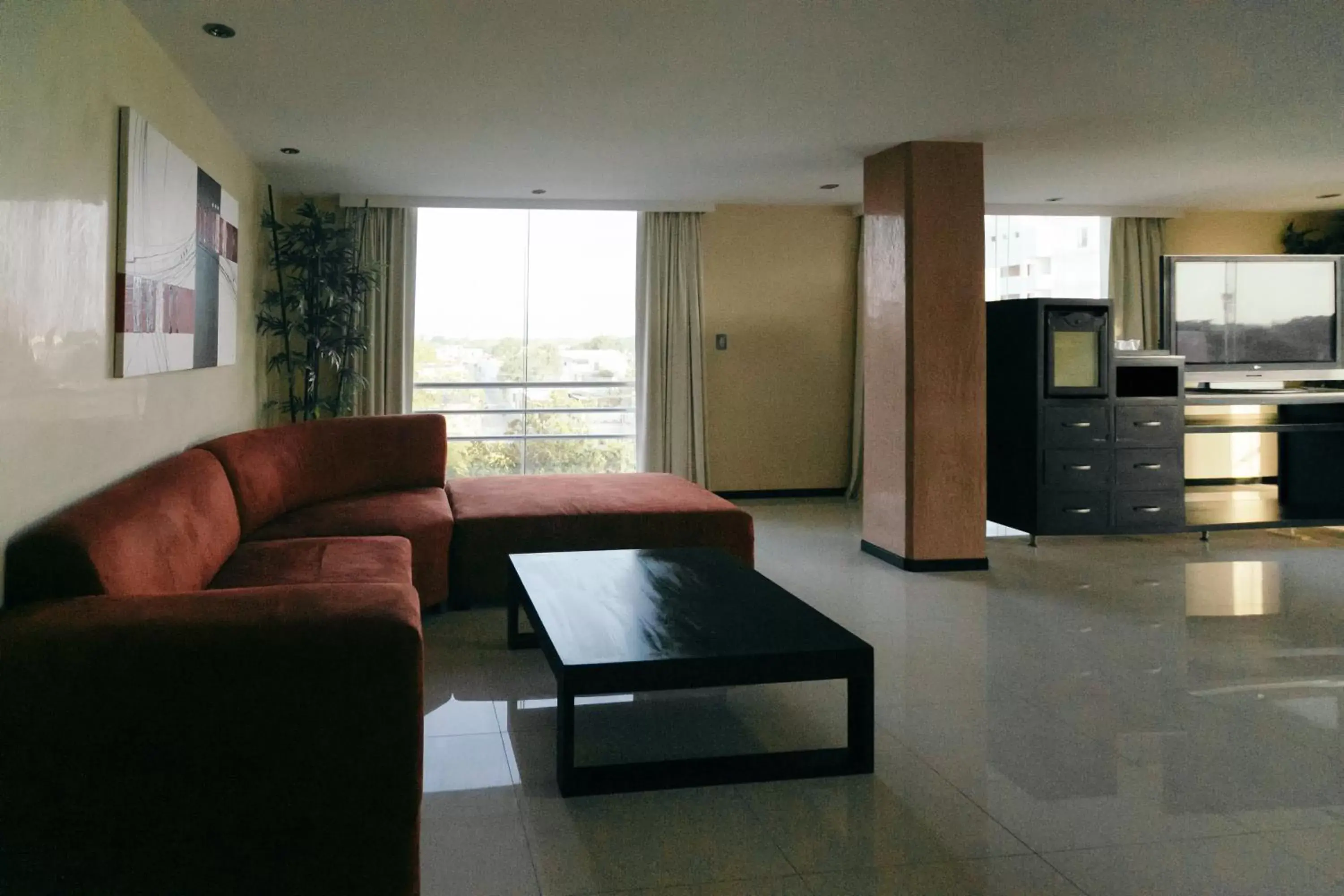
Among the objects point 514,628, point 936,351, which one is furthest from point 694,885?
point 936,351

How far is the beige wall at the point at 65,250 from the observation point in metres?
2.38

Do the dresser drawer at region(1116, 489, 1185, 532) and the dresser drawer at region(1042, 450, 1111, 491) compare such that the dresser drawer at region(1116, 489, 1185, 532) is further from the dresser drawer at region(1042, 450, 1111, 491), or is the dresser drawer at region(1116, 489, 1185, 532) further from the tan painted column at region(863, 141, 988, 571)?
the tan painted column at region(863, 141, 988, 571)

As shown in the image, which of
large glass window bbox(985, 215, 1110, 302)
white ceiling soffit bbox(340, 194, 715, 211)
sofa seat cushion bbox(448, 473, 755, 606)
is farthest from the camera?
large glass window bbox(985, 215, 1110, 302)

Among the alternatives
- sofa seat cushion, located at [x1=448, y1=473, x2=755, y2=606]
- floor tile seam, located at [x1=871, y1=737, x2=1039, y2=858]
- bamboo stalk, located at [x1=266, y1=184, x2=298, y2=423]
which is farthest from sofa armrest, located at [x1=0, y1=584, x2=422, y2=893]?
bamboo stalk, located at [x1=266, y1=184, x2=298, y2=423]

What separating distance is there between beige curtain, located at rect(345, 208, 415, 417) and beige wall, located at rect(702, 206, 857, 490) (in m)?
2.22

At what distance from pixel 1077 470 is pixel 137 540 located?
5.13 metres

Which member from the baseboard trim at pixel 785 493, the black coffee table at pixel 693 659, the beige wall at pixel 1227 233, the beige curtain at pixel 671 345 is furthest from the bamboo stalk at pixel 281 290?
the beige wall at pixel 1227 233

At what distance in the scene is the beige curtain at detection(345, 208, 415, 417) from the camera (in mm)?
7266

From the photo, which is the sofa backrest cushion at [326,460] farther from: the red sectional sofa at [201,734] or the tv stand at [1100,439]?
the tv stand at [1100,439]

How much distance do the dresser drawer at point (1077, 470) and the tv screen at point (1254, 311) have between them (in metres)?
1.26

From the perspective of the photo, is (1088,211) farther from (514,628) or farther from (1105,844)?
(1105,844)

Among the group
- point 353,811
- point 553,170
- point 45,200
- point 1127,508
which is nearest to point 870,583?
point 1127,508

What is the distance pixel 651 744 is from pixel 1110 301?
174 inches

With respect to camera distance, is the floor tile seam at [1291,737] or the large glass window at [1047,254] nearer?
the floor tile seam at [1291,737]
